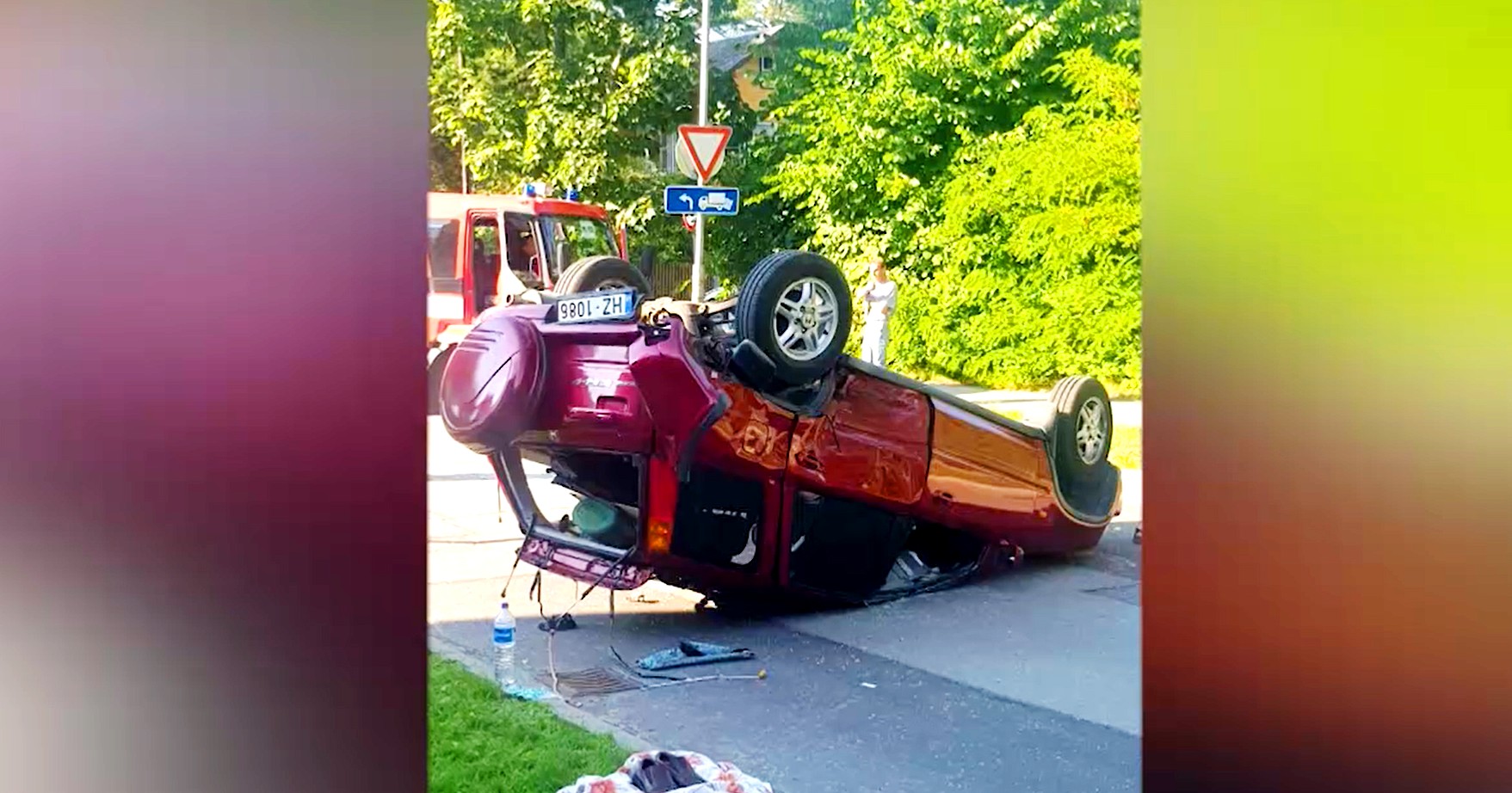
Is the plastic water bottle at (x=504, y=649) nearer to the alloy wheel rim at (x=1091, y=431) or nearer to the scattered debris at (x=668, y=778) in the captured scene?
the scattered debris at (x=668, y=778)

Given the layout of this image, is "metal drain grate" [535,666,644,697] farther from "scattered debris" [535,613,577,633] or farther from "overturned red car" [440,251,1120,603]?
"scattered debris" [535,613,577,633]

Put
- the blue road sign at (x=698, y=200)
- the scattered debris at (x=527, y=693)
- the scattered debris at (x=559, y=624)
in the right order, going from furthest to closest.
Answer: the blue road sign at (x=698, y=200) → the scattered debris at (x=559, y=624) → the scattered debris at (x=527, y=693)

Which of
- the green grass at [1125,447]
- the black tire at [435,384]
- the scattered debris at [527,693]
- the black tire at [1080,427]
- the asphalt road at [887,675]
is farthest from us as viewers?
the green grass at [1125,447]

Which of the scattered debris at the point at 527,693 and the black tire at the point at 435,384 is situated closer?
the black tire at the point at 435,384

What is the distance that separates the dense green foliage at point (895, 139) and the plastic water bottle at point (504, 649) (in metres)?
8.76

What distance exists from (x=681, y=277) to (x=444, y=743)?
504 inches

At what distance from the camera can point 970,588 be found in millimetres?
7309

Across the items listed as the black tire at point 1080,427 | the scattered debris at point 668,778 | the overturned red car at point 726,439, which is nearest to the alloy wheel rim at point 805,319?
the overturned red car at point 726,439

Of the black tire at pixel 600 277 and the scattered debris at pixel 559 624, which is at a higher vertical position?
the black tire at pixel 600 277

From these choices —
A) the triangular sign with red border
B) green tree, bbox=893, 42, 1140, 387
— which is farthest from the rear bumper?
green tree, bbox=893, 42, 1140, 387

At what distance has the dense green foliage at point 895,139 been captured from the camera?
13688 millimetres
